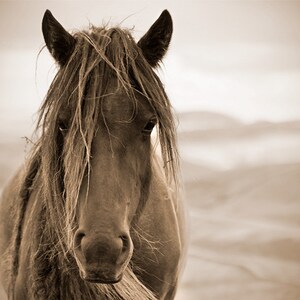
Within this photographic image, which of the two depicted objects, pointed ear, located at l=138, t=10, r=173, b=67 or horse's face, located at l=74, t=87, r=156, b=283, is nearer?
horse's face, located at l=74, t=87, r=156, b=283

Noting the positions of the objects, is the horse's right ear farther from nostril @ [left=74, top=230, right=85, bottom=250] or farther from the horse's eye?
nostril @ [left=74, top=230, right=85, bottom=250]

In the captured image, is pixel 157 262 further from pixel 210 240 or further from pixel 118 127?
pixel 210 240

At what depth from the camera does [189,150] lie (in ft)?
6.76

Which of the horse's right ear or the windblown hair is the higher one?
the horse's right ear

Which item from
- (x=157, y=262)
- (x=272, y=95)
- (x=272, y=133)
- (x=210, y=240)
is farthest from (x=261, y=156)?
(x=157, y=262)

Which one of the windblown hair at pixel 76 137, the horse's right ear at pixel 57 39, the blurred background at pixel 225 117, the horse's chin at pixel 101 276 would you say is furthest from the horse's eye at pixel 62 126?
the blurred background at pixel 225 117

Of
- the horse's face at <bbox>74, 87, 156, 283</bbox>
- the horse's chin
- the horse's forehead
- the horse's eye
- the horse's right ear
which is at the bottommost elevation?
the horse's chin

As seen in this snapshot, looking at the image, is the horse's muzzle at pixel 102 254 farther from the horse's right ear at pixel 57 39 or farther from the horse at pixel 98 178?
the horse's right ear at pixel 57 39

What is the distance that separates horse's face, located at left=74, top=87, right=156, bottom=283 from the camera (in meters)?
0.86

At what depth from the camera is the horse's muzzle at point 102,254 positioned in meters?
0.85

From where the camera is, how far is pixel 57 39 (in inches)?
40.2

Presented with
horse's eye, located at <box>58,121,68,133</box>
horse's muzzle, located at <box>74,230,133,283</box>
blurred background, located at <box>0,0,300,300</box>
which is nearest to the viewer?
horse's muzzle, located at <box>74,230,133,283</box>

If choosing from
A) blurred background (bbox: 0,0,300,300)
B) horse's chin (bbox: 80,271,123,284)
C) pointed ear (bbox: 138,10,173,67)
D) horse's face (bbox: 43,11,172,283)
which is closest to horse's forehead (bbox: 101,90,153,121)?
horse's face (bbox: 43,11,172,283)

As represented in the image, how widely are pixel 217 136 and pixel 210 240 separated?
38 cm
